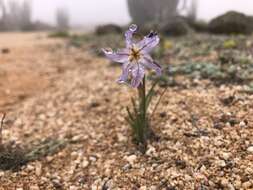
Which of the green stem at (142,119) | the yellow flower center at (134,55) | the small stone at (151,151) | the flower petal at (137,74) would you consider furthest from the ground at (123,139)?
the yellow flower center at (134,55)

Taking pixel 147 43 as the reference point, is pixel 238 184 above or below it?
below

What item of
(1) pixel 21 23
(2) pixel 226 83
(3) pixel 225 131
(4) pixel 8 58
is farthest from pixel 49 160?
A: (1) pixel 21 23

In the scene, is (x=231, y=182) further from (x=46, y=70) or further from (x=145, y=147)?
(x=46, y=70)

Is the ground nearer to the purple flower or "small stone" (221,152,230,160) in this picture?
"small stone" (221,152,230,160)

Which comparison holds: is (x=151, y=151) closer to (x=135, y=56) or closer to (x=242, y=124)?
(x=242, y=124)

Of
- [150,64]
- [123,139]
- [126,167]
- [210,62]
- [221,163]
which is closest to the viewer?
[150,64]

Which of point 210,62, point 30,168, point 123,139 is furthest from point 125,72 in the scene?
point 210,62
